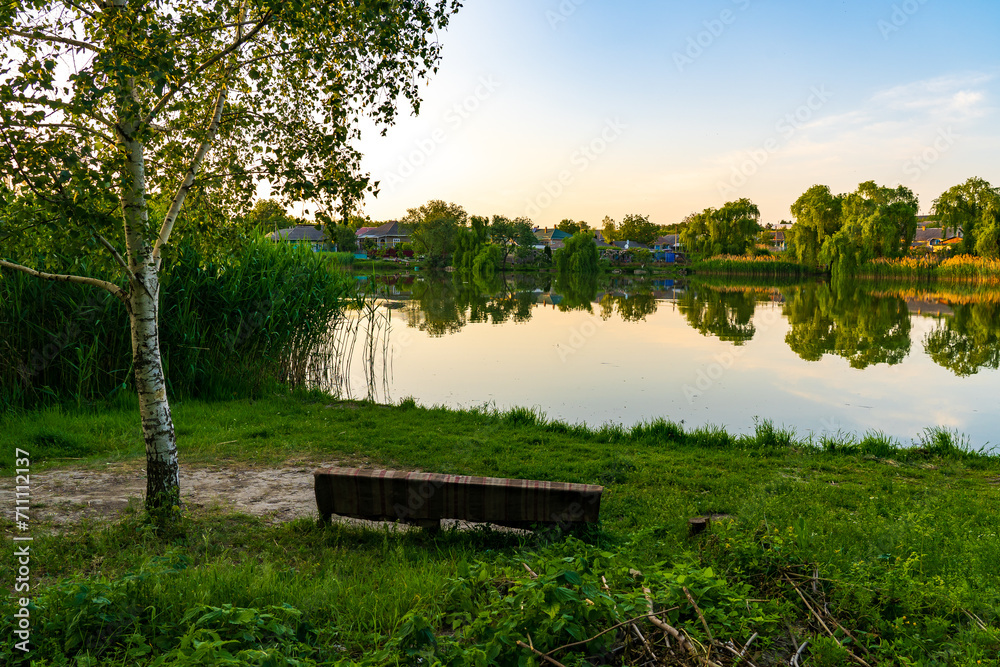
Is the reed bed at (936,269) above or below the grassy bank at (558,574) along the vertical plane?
above

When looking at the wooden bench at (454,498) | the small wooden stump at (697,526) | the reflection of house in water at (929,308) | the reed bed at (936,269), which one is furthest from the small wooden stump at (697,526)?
the reed bed at (936,269)

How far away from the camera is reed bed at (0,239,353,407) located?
355 inches

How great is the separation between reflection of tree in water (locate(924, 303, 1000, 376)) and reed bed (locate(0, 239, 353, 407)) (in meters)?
16.1

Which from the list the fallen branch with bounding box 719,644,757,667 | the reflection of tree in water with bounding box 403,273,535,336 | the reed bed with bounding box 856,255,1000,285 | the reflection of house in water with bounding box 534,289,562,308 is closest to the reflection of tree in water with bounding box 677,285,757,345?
the reflection of house in water with bounding box 534,289,562,308

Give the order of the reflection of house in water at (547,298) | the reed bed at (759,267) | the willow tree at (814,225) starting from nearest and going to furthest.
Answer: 1. the reflection of house in water at (547,298)
2. the willow tree at (814,225)
3. the reed bed at (759,267)

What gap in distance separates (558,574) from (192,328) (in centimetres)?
894

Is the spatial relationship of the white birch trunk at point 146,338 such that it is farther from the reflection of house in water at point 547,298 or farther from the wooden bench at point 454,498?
the reflection of house in water at point 547,298

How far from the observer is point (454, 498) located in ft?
16.0

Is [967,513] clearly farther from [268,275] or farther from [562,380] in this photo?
[268,275]

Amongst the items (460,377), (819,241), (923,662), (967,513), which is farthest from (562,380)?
(819,241)

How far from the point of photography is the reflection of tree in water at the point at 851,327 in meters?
19.1

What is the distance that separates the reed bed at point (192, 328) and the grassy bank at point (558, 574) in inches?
60.1

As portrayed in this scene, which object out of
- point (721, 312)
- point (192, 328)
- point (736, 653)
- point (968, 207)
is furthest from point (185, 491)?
point (968, 207)

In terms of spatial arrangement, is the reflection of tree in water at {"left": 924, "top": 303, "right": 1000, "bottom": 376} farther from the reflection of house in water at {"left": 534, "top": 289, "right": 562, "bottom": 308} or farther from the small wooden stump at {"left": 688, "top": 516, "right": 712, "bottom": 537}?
the reflection of house in water at {"left": 534, "top": 289, "right": 562, "bottom": 308}
